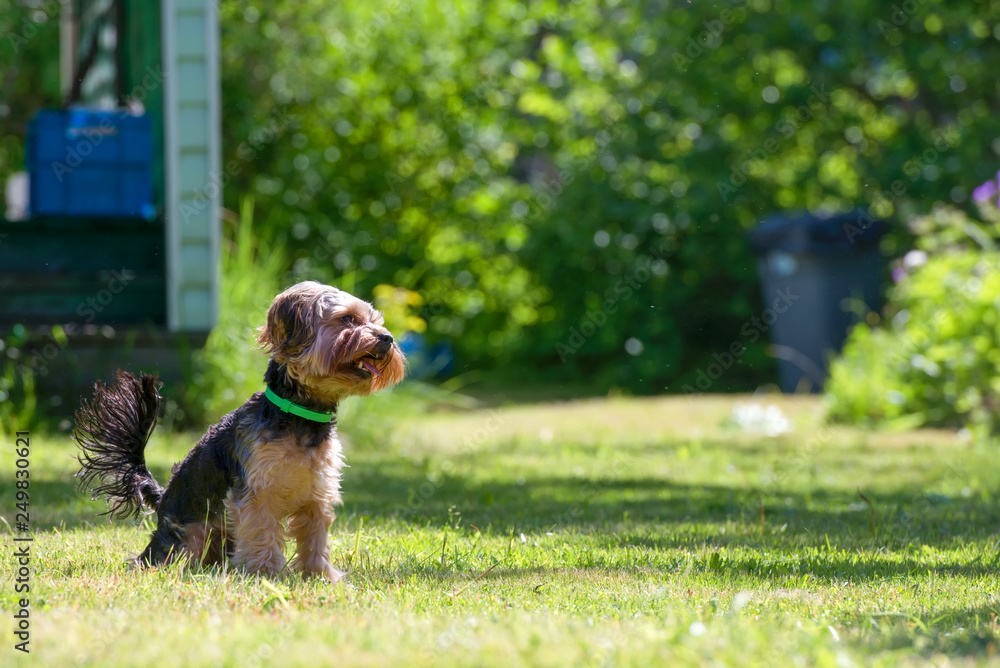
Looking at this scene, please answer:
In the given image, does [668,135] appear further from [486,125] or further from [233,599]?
[233,599]

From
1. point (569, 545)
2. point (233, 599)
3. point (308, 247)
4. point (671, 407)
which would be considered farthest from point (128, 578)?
point (308, 247)

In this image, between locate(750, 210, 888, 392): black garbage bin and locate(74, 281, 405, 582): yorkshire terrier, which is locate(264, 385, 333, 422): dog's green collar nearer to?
locate(74, 281, 405, 582): yorkshire terrier

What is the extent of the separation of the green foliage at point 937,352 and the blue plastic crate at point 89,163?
608cm

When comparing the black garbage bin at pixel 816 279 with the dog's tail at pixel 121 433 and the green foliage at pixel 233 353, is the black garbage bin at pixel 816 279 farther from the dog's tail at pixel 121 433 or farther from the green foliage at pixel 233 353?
the dog's tail at pixel 121 433

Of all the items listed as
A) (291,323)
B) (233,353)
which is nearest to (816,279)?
(233,353)

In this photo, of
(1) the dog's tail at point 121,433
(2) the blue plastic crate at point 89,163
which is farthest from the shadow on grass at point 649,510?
(2) the blue plastic crate at point 89,163

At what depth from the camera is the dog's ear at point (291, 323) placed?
12.5 ft

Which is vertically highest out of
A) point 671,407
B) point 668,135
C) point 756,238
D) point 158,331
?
point 668,135

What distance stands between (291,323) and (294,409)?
0.30 meters

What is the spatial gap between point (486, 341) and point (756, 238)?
394cm

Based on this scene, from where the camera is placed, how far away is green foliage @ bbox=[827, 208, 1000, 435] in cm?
831

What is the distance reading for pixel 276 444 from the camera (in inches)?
146

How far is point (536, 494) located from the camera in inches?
233

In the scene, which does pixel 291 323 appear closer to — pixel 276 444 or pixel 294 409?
pixel 294 409
